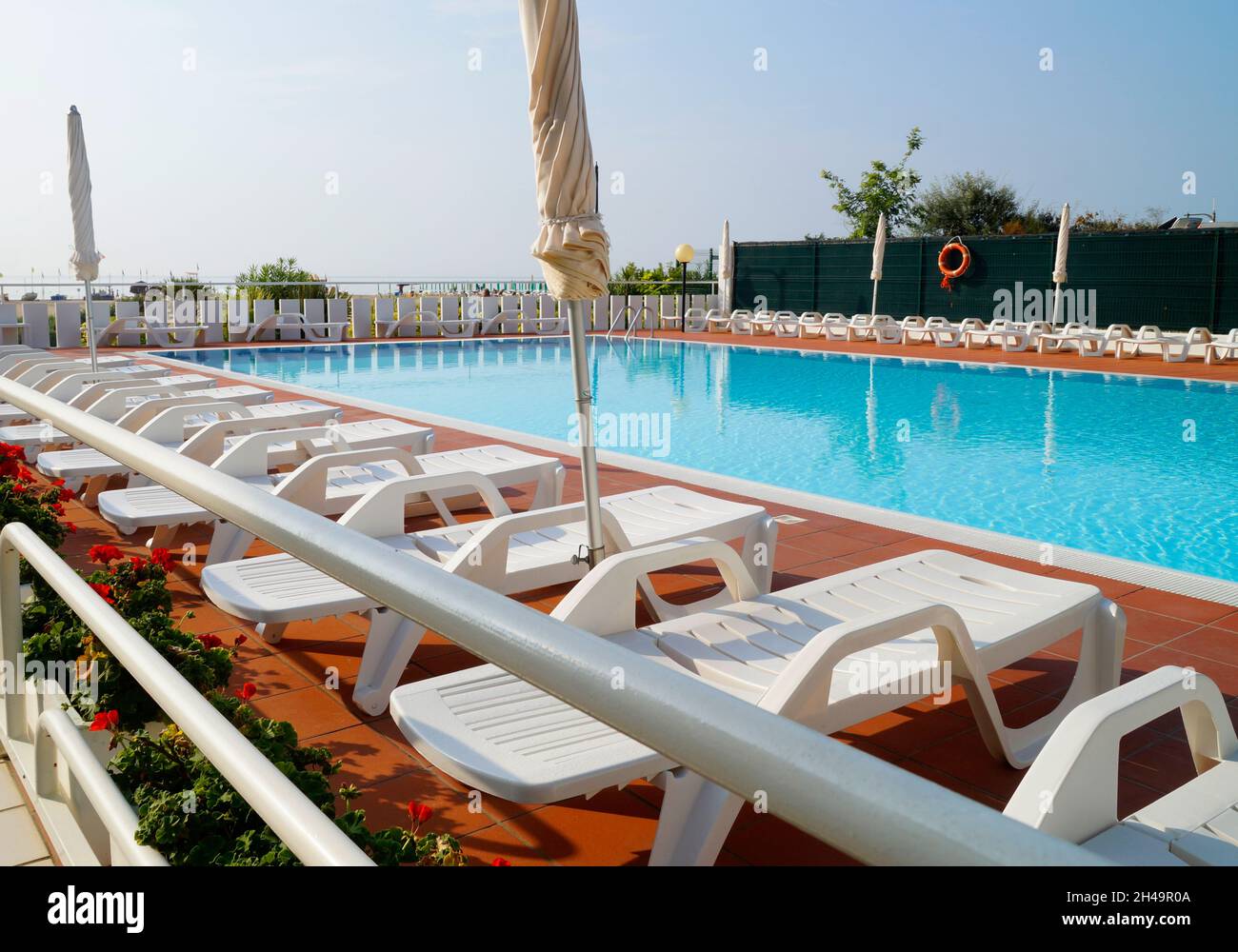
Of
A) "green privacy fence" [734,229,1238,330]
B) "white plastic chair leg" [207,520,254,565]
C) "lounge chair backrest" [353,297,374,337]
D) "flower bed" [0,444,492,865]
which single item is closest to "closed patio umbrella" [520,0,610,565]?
"flower bed" [0,444,492,865]

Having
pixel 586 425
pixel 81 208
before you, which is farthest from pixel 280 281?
pixel 586 425

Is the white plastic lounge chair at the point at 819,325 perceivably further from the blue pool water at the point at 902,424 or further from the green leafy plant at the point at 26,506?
the green leafy plant at the point at 26,506

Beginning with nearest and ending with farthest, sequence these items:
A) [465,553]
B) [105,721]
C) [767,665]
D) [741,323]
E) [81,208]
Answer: [105,721], [767,665], [465,553], [81,208], [741,323]

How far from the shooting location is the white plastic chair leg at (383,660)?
135 inches

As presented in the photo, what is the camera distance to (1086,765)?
2006 mm

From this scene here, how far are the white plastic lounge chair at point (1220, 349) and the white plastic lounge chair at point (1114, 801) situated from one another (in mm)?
15220

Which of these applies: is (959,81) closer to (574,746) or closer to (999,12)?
(999,12)

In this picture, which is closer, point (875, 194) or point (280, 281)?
point (280, 281)

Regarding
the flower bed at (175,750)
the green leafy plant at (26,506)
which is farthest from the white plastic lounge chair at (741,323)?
the flower bed at (175,750)

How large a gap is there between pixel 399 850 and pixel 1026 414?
1140cm

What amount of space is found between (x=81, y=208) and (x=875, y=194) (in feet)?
106

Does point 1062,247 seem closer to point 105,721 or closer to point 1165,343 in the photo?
point 1165,343

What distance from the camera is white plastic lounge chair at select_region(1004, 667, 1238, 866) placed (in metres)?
1.95

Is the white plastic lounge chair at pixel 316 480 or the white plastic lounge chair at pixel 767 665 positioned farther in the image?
the white plastic lounge chair at pixel 316 480
